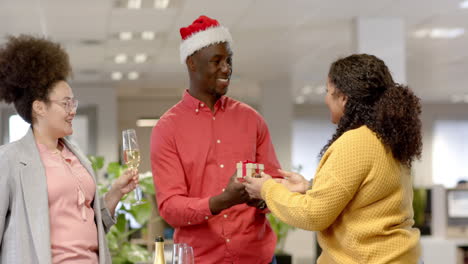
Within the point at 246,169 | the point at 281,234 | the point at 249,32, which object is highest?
the point at 249,32

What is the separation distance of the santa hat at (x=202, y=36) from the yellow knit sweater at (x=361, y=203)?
0.75m

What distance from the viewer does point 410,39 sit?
8695mm

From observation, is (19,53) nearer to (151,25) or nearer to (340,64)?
(340,64)

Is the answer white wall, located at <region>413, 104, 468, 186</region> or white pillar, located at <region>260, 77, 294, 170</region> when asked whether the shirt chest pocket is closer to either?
white pillar, located at <region>260, 77, 294, 170</region>

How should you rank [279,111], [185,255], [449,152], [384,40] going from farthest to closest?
[449,152] < [279,111] < [384,40] < [185,255]

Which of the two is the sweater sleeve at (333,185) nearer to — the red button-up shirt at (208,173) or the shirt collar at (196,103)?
the red button-up shirt at (208,173)

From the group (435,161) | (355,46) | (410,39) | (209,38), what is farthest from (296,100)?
(209,38)

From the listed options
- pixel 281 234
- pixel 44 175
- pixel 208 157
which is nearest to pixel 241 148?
pixel 208 157

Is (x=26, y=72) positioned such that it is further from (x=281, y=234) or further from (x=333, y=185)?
(x=281, y=234)

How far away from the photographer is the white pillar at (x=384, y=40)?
7461 millimetres

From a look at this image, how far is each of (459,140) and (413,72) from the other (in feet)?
19.4

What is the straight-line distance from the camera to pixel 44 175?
2.48 meters

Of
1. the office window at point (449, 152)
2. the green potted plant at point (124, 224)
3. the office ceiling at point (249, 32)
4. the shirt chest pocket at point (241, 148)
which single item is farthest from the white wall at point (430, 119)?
the shirt chest pocket at point (241, 148)

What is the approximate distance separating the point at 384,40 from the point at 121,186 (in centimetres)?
529
